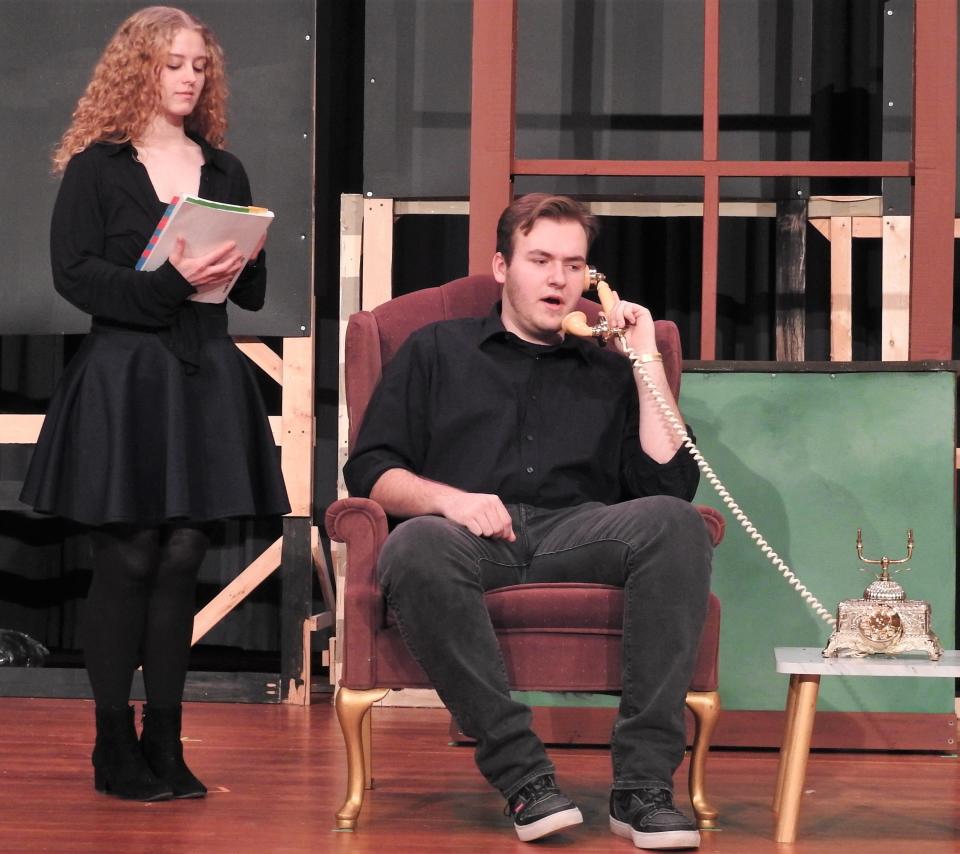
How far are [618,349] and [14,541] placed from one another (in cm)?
271

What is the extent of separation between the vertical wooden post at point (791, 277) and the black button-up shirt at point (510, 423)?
1.62 meters

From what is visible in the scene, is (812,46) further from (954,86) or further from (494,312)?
(494,312)

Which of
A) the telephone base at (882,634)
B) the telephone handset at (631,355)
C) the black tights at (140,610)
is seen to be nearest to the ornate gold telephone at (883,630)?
the telephone base at (882,634)

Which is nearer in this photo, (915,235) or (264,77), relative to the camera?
(915,235)

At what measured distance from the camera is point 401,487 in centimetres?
267

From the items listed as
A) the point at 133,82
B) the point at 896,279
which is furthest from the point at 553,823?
the point at 896,279

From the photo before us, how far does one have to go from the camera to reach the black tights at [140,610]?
2.75 meters

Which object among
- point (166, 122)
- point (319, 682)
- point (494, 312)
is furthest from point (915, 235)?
point (319, 682)

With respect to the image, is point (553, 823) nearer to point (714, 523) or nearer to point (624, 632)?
point (624, 632)

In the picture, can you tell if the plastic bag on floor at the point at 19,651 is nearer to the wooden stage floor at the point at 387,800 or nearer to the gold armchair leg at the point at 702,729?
the wooden stage floor at the point at 387,800

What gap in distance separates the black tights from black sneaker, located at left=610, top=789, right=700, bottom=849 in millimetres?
931

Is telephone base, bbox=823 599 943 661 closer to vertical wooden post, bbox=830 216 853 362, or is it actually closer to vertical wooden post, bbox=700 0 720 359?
vertical wooden post, bbox=700 0 720 359

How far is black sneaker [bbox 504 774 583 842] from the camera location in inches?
92.0

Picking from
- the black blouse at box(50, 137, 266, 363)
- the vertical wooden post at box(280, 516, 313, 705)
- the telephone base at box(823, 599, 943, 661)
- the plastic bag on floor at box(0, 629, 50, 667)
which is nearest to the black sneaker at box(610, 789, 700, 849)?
the telephone base at box(823, 599, 943, 661)
